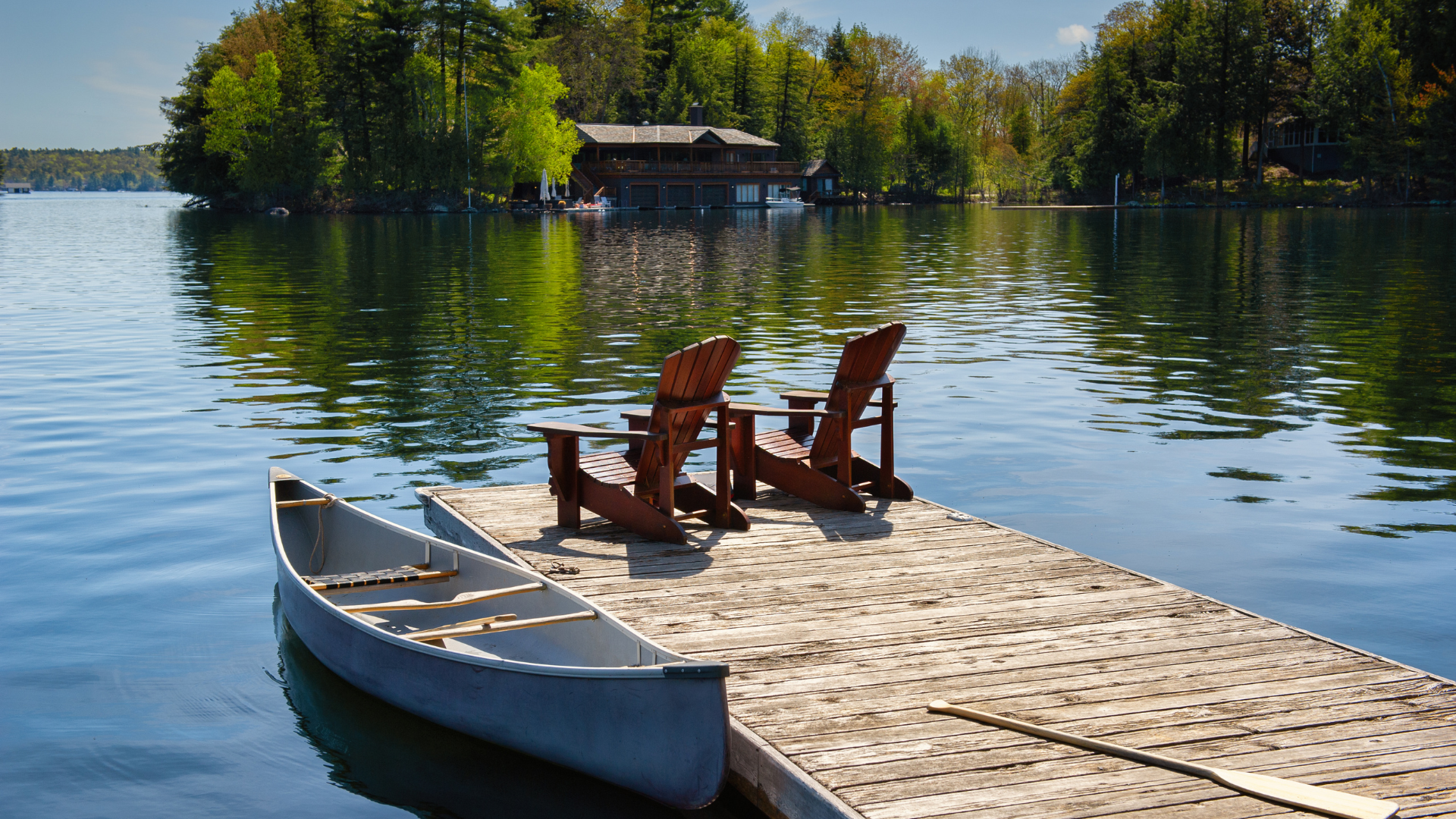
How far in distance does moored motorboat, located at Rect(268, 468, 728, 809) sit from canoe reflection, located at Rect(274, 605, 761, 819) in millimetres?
248

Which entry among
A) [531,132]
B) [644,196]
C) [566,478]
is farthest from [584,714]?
[644,196]

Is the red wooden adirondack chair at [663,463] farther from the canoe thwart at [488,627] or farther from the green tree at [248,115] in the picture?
the green tree at [248,115]

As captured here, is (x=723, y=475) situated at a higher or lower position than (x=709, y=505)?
higher

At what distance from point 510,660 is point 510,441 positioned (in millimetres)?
7044

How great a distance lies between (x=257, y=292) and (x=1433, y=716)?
90.2 feet

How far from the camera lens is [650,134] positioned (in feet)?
287

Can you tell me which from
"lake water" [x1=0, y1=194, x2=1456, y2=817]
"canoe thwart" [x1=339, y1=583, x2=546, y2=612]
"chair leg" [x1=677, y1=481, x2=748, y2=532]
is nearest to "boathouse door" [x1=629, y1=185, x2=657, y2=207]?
"lake water" [x1=0, y1=194, x2=1456, y2=817]

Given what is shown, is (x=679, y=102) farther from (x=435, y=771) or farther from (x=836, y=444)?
(x=435, y=771)

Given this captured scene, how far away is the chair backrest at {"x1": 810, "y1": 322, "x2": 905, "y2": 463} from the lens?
7.78 metres

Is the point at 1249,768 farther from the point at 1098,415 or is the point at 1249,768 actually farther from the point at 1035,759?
the point at 1098,415

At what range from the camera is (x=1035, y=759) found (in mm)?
4406

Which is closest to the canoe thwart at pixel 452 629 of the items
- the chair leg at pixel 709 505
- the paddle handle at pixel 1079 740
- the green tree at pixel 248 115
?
the chair leg at pixel 709 505

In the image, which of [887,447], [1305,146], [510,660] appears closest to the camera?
[510,660]

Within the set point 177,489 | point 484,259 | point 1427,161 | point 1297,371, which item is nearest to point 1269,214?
point 1427,161
